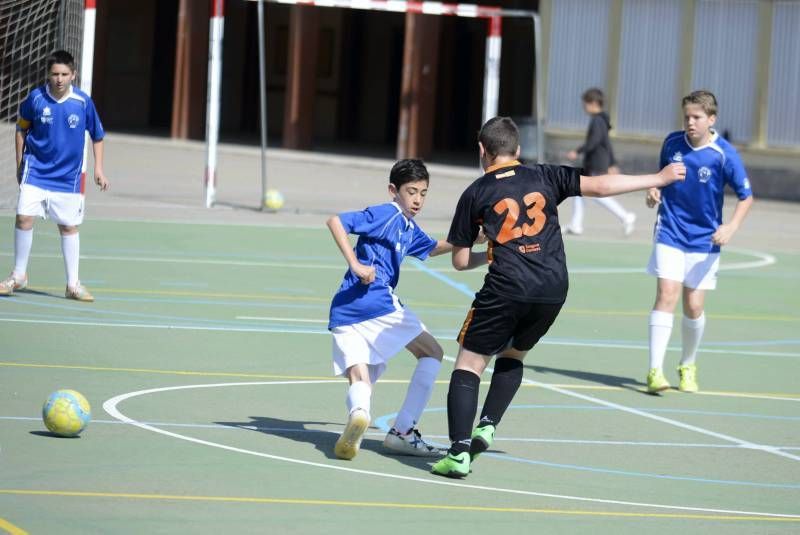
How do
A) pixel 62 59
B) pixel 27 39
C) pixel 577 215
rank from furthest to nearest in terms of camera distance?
pixel 27 39 → pixel 577 215 → pixel 62 59

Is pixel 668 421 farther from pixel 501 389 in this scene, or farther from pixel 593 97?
pixel 593 97

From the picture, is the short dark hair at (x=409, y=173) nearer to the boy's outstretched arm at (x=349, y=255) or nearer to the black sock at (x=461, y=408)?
the boy's outstretched arm at (x=349, y=255)

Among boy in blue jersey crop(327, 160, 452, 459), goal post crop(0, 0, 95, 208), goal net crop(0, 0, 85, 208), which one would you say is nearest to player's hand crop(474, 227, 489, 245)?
boy in blue jersey crop(327, 160, 452, 459)

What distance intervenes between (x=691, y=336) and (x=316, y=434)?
3334 mm

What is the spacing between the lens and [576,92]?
3019 cm

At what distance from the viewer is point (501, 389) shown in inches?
314

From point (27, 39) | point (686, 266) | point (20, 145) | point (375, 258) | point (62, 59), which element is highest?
point (27, 39)

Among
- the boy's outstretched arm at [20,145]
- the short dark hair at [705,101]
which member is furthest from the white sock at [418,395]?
the boy's outstretched arm at [20,145]

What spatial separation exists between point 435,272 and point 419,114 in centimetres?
1567

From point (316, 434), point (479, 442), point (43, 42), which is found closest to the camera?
point (479, 442)

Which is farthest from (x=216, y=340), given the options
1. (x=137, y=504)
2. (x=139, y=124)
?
(x=139, y=124)

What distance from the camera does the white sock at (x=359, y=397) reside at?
7.82 metres

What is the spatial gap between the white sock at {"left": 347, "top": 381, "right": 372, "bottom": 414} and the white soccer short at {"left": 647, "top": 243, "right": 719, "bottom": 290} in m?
3.32

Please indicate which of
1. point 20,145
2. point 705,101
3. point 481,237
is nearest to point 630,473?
point 481,237
